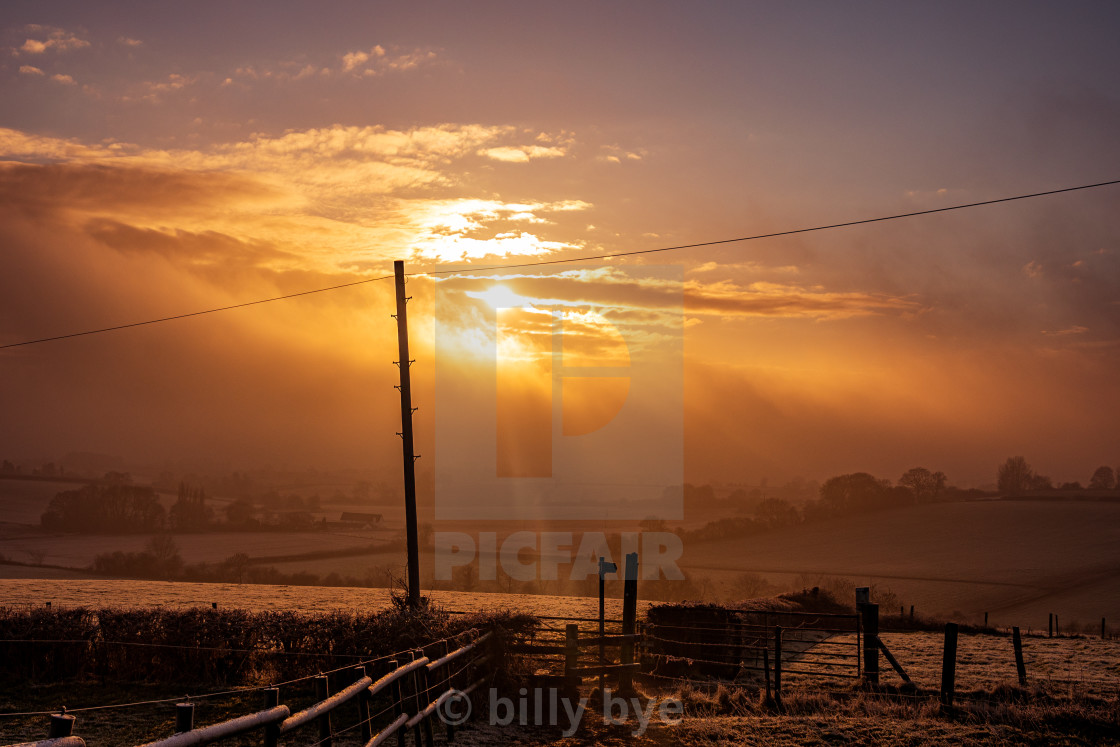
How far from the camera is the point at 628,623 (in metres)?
16.5

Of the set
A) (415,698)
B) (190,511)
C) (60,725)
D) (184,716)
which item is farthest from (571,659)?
(190,511)

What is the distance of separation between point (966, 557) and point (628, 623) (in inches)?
2747

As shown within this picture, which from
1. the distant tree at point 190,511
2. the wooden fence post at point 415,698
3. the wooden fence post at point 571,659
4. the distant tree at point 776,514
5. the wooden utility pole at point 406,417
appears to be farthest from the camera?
the distant tree at point 190,511

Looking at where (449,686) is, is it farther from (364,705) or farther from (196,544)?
(196,544)

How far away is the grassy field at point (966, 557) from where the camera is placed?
57.1 meters

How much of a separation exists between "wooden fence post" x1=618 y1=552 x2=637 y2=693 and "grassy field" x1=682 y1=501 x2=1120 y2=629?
42589 millimetres

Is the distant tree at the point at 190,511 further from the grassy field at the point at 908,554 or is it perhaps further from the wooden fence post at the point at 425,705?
the wooden fence post at the point at 425,705

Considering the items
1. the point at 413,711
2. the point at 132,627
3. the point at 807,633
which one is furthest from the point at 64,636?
the point at 807,633

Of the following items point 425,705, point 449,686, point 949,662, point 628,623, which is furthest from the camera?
point 628,623

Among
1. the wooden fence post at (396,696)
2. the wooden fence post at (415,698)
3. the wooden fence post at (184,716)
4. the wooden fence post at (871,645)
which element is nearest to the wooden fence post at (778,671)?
the wooden fence post at (871,645)

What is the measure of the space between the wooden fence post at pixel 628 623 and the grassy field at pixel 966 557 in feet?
140

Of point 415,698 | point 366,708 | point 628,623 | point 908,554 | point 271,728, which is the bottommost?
point 908,554

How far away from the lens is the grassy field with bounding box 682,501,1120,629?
5712 cm

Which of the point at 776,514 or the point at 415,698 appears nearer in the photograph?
the point at 415,698
